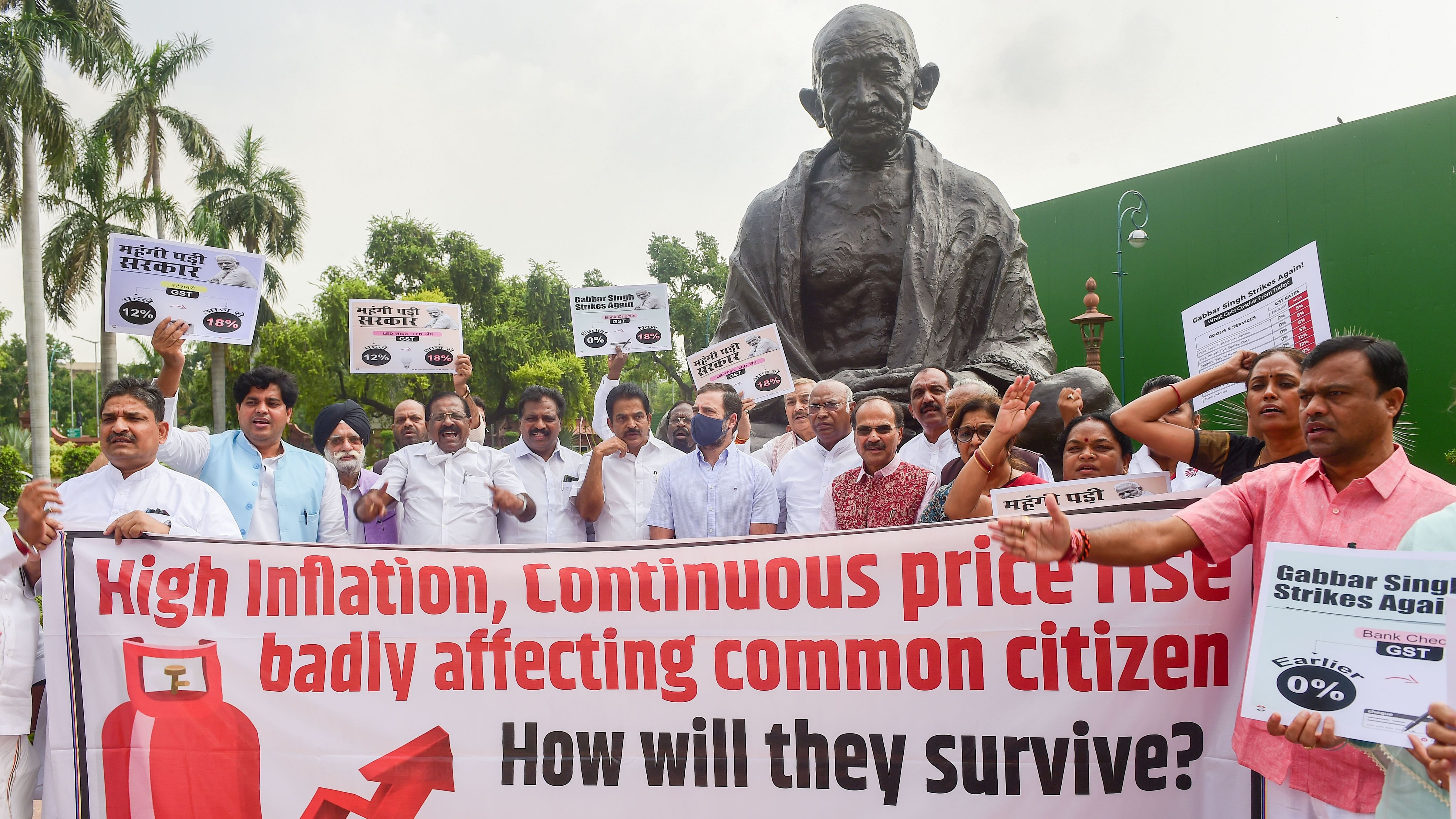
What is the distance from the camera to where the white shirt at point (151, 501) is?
3.72 m

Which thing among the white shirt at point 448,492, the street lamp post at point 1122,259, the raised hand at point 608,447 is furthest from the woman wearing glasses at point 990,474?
the street lamp post at point 1122,259

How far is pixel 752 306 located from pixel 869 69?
195 centimetres

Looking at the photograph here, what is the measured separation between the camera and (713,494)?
4.81 metres

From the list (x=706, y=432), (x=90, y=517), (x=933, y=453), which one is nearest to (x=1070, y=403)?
(x=933, y=453)

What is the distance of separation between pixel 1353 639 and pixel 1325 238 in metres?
14.3

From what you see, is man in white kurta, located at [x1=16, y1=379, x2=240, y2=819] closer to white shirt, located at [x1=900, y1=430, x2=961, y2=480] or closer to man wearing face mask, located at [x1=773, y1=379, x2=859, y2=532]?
man wearing face mask, located at [x1=773, y1=379, x2=859, y2=532]

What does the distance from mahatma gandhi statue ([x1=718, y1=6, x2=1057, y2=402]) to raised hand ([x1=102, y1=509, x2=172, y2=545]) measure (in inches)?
176

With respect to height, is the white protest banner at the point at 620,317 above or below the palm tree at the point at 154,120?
below

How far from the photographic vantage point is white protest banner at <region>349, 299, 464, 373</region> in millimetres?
6598

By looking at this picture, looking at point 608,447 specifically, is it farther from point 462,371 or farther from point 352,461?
point 462,371

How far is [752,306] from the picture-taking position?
7.78m

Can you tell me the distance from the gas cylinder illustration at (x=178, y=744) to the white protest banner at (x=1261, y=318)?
3.95 metres

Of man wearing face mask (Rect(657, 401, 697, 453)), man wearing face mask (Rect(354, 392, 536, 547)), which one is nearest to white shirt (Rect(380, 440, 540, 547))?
man wearing face mask (Rect(354, 392, 536, 547))

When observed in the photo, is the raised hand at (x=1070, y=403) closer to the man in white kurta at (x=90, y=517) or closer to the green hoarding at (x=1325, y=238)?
the man in white kurta at (x=90, y=517)
